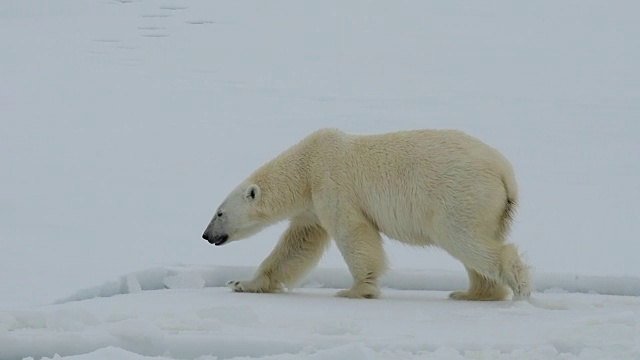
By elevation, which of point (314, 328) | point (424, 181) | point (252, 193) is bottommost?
point (314, 328)

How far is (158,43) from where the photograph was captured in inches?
539

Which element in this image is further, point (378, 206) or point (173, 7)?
point (173, 7)

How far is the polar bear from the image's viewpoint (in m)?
5.08

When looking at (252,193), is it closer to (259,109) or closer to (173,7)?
(259,109)

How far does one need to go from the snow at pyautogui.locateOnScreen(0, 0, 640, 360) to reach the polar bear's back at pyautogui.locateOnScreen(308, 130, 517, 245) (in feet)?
1.27

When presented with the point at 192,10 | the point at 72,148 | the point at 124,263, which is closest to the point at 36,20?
the point at 192,10

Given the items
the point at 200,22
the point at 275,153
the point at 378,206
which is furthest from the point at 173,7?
the point at 378,206

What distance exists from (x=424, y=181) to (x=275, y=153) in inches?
136

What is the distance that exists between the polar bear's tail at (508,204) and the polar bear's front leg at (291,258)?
107 cm

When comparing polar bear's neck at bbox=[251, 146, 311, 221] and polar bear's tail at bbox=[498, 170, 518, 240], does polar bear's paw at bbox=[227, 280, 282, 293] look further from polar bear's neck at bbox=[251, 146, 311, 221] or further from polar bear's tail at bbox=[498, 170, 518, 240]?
polar bear's tail at bbox=[498, 170, 518, 240]

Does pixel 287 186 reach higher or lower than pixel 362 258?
higher

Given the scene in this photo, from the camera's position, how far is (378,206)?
544cm

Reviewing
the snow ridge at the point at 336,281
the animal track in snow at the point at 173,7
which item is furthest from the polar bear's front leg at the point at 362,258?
the animal track in snow at the point at 173,7

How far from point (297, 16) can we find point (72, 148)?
6.97m
